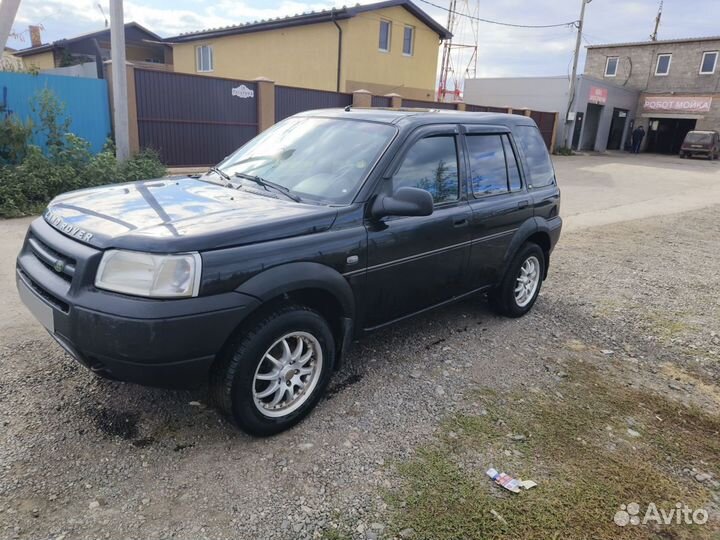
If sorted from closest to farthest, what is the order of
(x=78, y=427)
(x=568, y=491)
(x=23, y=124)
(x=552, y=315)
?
1. (x=568, y=491)
2. (x=78, y=427)
3. (x=552, y=315)
4. (x=23, y=124)

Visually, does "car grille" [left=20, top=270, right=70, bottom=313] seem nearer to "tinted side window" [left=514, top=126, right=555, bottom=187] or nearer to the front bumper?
the front bumper

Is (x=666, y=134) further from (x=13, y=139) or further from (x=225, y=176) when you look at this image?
(x=225, y=176)

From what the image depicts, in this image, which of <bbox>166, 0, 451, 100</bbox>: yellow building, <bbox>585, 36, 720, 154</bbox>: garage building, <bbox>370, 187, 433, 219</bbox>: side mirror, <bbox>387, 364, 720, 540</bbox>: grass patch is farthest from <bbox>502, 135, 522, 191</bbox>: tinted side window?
<bbox>585, 36, 720, 154</bbox>: garage building

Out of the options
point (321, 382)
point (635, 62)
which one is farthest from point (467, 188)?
point (635, 62)

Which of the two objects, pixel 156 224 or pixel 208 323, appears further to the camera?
pixel 156 224

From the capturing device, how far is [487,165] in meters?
4.32

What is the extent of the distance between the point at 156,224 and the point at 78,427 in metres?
1.30

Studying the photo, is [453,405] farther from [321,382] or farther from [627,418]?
[627,418]

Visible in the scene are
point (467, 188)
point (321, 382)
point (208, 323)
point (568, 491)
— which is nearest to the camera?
point (208, 323)

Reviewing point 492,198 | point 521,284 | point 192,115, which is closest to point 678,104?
point 192,115

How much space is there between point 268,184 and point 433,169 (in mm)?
1225

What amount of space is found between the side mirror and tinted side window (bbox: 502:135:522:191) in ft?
5.76

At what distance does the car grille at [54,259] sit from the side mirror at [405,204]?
1735 millimetres

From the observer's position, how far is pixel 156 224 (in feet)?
8.95
